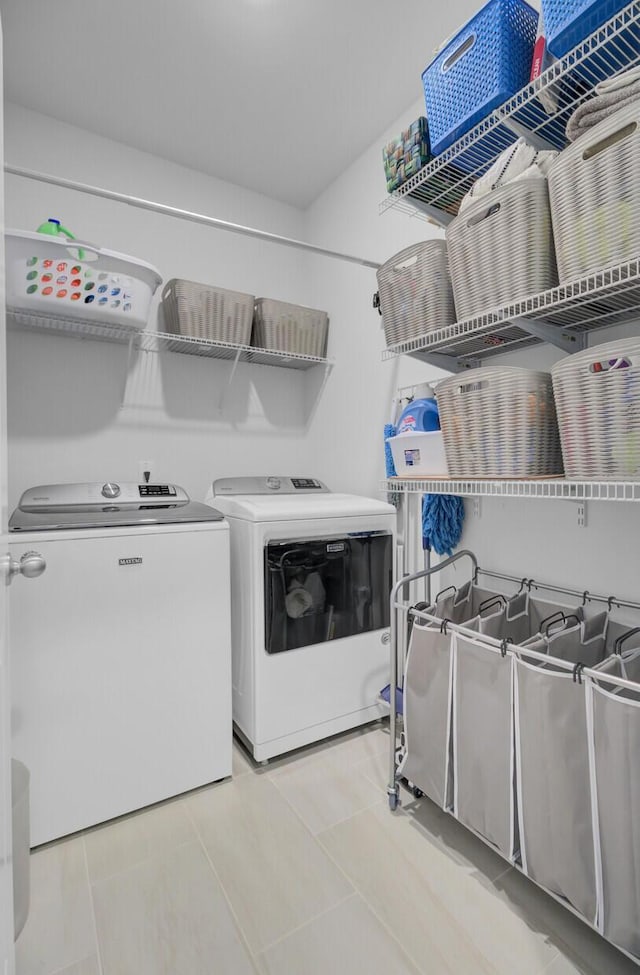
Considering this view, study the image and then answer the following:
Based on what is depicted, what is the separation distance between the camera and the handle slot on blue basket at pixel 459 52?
1.35m

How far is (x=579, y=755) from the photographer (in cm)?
115

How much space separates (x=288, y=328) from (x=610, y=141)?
68.1 inches

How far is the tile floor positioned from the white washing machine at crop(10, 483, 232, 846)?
0.16m

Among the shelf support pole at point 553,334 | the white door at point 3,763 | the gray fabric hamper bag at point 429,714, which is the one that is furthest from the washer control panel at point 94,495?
the shelf support pole at point 553,334

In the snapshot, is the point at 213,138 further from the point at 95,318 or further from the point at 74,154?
the point at 95,318

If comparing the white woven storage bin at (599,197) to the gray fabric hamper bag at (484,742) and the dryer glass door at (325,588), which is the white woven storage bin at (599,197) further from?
the dryer glass door at (325,588)

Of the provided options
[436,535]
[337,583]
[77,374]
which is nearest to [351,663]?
[337,583]

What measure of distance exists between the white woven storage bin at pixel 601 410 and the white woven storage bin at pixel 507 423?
11cm

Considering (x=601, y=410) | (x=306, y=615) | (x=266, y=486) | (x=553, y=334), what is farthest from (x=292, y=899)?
(x=553, y=334)

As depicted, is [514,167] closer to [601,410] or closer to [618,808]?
[601,410]

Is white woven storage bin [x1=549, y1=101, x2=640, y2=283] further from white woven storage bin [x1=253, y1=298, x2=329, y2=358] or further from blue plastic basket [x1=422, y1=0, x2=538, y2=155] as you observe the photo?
white woven storage bin [x1=253, y1=298, x2=329, y2=358]

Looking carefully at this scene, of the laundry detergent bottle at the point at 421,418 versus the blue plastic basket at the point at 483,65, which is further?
the laundry detergent bottle at the point at 421,418

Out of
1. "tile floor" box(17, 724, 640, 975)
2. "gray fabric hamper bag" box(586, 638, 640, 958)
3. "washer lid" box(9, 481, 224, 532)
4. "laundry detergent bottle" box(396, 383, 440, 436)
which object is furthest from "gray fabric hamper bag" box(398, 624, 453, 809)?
"washer lid" box(9, 481, 224, 532)

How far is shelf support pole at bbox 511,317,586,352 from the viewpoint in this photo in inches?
54.1
